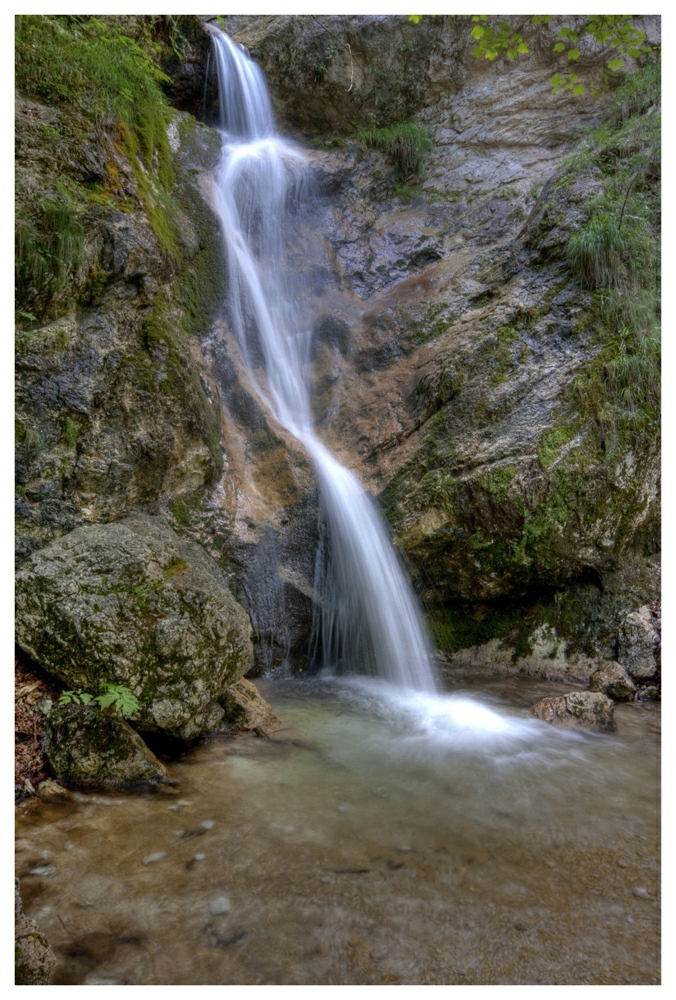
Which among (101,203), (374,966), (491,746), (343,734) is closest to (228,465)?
(101,203)

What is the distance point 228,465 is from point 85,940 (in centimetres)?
454

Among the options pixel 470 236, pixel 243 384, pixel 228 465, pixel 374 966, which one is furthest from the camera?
pixel 470 236

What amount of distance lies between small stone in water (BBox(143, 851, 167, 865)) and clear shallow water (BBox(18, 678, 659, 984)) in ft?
0.06

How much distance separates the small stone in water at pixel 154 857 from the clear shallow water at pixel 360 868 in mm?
18

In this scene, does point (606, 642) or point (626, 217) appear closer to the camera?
point (606, 642)

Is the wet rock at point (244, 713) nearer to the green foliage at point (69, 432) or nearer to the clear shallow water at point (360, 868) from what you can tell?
the clear shallow water at point (360, 868)

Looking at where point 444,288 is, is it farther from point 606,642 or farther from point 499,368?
point 606,642

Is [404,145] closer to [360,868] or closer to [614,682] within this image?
[614,682]

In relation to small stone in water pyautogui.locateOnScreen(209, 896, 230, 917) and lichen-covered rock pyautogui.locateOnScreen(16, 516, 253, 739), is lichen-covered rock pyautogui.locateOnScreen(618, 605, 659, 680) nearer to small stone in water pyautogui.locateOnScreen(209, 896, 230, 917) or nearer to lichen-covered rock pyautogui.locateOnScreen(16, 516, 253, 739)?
lichen-covered rock pyautogui.locateOnScreen(16, 516, 253, 739)

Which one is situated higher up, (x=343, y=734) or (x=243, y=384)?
(x=243, y=384)

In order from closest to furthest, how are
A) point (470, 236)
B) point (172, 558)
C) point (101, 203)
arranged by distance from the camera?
1. point (172, 558)
2. point (101, 203)
3. point (470, 236)

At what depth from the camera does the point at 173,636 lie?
11.8ft

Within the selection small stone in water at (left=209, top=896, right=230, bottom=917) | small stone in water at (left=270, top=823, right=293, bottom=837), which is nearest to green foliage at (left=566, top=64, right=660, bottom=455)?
small stone in water at (left=270, top=823, right=293, bottom=837)

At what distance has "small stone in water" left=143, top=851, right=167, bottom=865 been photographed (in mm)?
2531
